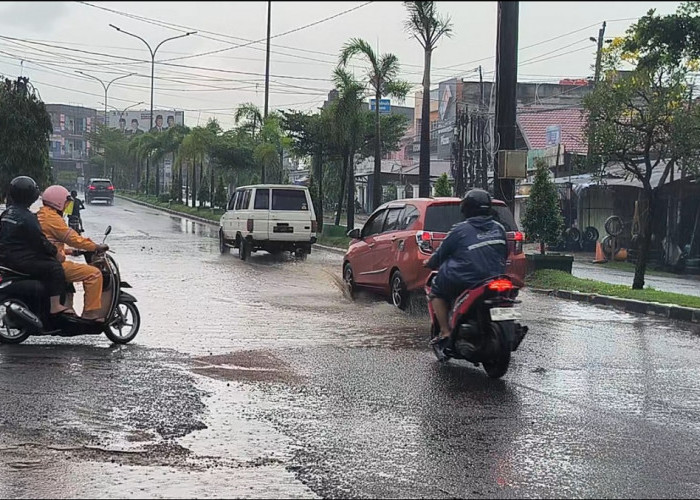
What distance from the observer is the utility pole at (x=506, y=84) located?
16.8 metres

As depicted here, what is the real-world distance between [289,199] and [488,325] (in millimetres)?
15538

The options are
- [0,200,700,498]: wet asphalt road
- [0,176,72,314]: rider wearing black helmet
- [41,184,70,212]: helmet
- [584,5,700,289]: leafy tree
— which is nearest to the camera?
[0,200,700,498]: wet asphalt road

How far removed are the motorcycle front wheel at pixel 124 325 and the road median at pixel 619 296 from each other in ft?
27.3

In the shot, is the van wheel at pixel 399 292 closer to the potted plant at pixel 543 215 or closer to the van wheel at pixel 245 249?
the potted plant at pixel 543 215

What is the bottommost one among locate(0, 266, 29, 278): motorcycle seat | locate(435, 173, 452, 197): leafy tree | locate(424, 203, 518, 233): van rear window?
locate(0, 266, 29, 278): motorcycle seat

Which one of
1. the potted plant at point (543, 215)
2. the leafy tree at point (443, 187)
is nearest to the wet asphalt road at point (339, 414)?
the potted plant at point (543, 215)

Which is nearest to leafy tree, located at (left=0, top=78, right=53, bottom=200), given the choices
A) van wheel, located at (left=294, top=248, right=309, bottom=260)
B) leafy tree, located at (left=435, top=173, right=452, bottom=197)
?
van wheel, located at (left=294, top=248, right=309, bottom=260)

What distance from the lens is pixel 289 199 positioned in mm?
23484

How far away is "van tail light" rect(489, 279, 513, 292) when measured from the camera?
830cm

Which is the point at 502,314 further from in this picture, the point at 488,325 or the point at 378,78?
the point at 378,78

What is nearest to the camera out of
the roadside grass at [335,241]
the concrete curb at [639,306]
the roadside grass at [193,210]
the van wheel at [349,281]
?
the concrete curb at [639,306]

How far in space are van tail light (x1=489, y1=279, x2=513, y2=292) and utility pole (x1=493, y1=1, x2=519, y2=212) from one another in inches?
321

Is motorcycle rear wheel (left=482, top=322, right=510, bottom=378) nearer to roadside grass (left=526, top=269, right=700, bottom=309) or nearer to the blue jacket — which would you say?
the blue jacket

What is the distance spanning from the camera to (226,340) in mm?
10414
